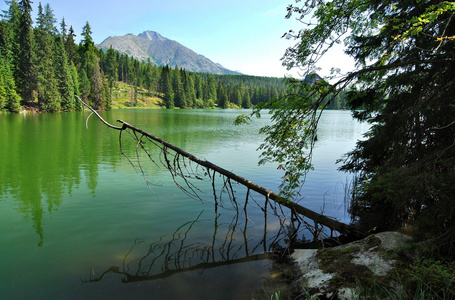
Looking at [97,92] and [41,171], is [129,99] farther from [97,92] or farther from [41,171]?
[41,171]

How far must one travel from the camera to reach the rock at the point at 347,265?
3.70m

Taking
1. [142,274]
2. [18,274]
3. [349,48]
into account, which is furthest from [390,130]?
[18,274]

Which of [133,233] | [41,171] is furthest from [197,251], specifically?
[41,171]

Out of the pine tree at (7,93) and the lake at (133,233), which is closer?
the lake at (133,233)

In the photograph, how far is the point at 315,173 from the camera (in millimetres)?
12609

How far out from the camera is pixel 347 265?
4.12 meters

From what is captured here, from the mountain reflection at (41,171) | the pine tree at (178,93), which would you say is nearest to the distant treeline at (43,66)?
the pine tree at (178,93)

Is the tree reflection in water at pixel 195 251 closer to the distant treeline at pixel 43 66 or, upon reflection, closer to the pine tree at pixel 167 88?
the distant treeline at pixel 43 66

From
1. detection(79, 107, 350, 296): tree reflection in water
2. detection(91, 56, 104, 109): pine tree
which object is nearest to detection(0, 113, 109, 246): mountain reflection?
detection(79, 107, 350, 296): tree reflection in water

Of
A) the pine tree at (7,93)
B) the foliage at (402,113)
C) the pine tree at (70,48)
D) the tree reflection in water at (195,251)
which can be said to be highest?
the pine tree at (70,48)

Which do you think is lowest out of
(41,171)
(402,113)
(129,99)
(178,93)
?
(41,171)

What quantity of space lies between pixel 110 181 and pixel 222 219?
5687mm

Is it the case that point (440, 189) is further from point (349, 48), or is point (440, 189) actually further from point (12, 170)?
point (12, 170)

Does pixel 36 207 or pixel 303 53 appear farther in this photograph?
pixel 36 207
